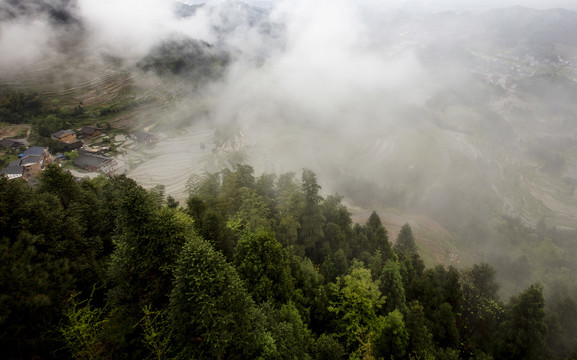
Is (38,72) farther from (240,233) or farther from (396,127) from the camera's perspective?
(396,127)

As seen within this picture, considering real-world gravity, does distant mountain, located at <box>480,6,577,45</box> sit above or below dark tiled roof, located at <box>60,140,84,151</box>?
above

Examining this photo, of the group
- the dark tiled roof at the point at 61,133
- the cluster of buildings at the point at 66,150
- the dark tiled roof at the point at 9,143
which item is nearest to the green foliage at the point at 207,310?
the cluster of buildings at the point at 66,150

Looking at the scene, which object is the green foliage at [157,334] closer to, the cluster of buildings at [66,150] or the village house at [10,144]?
the cluster of buildings at [66,150]

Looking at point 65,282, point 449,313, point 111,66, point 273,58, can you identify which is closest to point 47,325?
point 65,282

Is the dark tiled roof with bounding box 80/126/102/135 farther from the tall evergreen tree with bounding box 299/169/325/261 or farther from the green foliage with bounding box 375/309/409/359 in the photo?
the green foliage with bounding box 375/309/409/359

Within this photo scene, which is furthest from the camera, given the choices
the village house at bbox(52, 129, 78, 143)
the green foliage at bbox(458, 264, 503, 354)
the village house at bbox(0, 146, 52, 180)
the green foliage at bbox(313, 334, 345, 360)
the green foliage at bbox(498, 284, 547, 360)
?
the village house at bbox(52, 129, 78, 143)

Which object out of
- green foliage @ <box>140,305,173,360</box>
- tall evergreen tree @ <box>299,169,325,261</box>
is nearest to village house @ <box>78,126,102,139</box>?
tall evergreen tree @ <box>299,169,325,261</box>
